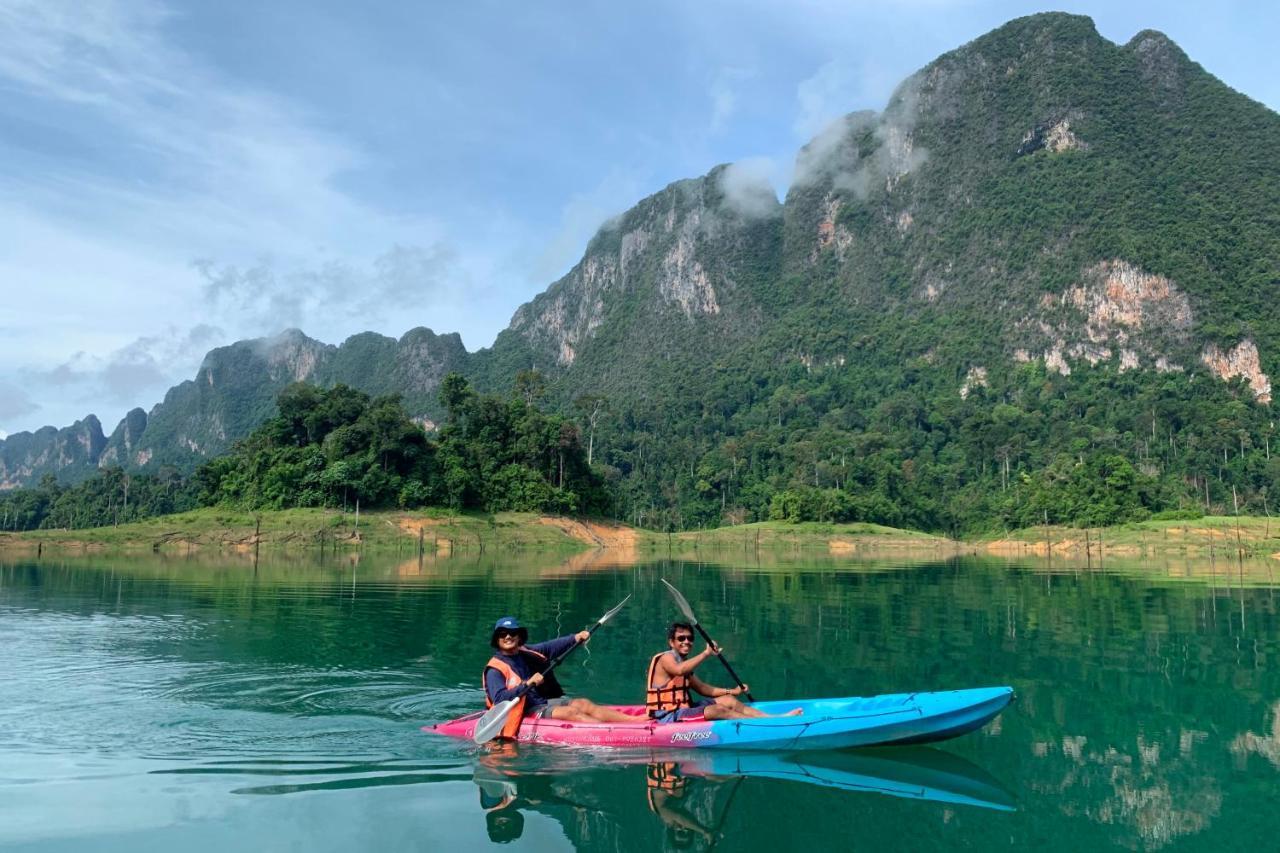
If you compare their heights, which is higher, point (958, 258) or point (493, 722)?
point (958, 258)

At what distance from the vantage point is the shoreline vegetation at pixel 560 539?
54.2m

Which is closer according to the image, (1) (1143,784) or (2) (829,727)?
(1) (1143,784)

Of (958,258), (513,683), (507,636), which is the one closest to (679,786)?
(513,683)

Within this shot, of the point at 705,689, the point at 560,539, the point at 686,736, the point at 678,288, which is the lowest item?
the point at 686,736

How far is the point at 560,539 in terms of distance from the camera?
6406 cm

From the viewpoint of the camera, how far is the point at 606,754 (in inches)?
352

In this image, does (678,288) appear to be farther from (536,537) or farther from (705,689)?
(705,689)

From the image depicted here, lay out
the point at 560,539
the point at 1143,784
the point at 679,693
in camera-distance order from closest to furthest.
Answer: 1. the point at 1143,784
2. the point at 679,693
3. the point at 560,539

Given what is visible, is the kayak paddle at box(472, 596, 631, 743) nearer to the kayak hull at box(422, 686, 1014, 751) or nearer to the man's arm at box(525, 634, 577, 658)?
the kayak hull at box(422, 686, 1014, 751)

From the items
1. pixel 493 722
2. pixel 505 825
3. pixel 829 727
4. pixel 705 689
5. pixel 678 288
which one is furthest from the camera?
pixel 678 288

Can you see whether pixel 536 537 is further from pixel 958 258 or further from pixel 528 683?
pixel 958 258

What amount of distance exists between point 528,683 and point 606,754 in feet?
3.97

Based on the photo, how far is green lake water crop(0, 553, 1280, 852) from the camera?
696 centimetres

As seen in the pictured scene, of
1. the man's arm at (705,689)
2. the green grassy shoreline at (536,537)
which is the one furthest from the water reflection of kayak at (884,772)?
the green grassy shoreline at (536,537)
